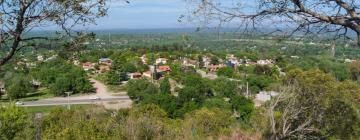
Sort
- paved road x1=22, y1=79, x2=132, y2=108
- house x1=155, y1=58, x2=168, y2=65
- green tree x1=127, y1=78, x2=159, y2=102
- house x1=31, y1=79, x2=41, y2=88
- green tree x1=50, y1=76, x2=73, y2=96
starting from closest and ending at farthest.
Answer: paved road x1=22, y1=79, x2=132, y2=108 < green tree x1=127, y1=78, x2=159, y2=102 < green tree x1=50, y1=76, x2=73, y2=96 < house x1=31, y1=79, x2=41, y2=88 < house x1=155, y1=58, x2=168, y2=65

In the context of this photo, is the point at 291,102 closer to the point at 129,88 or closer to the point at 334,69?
the point at 129,88

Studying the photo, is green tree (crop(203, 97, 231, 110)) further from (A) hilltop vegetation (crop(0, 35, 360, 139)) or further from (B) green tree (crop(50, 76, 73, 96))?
(B) green tree (crop(50, 76, 73, 96))

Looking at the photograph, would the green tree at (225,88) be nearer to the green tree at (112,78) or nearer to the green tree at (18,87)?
the green tree at (112,78)

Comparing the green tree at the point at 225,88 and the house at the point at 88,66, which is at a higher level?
the green tree at the point at 225,88

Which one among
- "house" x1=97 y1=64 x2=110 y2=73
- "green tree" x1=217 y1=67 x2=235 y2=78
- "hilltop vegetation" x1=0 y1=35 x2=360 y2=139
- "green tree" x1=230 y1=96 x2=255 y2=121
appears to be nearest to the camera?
"hilltop vegetation" x1=0 y1=35 x2=360 y2=139

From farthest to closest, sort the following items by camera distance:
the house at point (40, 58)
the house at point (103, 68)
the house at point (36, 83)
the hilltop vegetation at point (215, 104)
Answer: the house at point (103, 68), the house at point (36, 83), the hilltop vegetation at point (215, 104), the house at point (40, 58)

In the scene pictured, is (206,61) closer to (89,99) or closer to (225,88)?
(225,88)

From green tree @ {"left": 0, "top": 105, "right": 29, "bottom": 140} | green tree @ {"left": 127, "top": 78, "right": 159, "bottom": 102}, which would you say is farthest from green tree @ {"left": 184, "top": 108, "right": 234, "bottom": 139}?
green tree @ {"left": 127, "top": 78, "right": 159, "bottom": 102}

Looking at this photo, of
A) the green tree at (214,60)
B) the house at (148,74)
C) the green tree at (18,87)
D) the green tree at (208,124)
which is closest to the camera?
the green tree at (208,124)

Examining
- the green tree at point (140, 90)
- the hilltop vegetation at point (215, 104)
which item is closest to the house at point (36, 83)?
the hilltop vegetation at point (215, 104)
